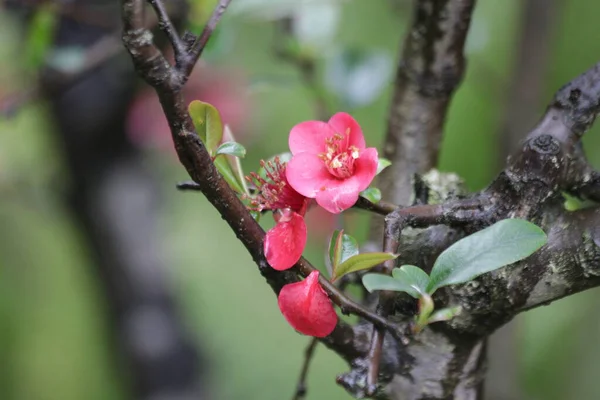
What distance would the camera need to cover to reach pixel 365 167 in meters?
0.28

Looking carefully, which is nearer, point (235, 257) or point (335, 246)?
point (335, 246)

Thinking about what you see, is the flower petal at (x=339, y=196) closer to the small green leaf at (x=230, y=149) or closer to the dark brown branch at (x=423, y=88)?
the small green leaf at (x=230, y=149)

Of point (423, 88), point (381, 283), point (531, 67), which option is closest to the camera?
point (381, 283)

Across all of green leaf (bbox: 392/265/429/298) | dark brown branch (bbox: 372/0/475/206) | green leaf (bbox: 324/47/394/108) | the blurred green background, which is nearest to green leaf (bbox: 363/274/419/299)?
green leaf (bbox: 392/265/429/298)

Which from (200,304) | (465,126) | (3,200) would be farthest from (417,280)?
(3,200)

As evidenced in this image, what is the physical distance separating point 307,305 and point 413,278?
0.14 feet

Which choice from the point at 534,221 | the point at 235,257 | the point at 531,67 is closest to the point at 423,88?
the point at 534,221

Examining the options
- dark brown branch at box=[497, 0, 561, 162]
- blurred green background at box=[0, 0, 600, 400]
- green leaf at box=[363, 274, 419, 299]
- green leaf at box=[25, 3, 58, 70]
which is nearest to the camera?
green leaf at box=[363, 274, 419, 299]

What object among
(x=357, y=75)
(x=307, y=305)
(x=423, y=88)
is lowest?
(x=307, y=305)

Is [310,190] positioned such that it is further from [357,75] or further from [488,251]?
[357,75]

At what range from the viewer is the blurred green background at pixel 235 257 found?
982 mm

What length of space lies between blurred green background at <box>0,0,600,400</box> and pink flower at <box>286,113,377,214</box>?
71 cm

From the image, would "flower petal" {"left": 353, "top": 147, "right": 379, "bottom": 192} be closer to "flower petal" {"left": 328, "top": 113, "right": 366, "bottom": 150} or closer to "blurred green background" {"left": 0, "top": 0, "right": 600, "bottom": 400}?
"flower petal" {"left": 328, "top": 113, "right": 366, "bottom": 150}

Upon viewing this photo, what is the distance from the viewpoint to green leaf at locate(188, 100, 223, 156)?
29 centimetres
